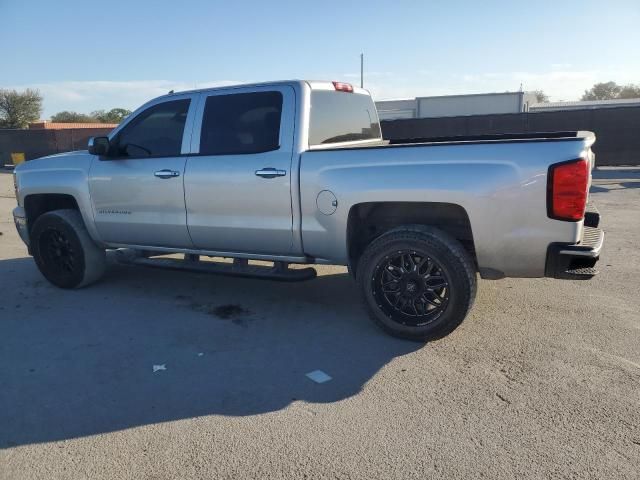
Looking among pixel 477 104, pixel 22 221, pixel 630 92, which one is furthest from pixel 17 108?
pixel 630 92

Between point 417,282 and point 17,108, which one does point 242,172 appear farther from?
point 17,108

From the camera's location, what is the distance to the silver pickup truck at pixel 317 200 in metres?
3.78

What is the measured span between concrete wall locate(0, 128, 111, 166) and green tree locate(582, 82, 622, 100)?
2907 inches

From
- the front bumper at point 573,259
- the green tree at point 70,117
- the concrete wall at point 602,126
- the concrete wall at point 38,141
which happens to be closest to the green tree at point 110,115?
the green tree at point 70,117

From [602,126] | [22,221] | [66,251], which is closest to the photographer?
[66,251]

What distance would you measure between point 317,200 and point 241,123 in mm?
1123

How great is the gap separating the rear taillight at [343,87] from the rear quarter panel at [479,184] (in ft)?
3.96

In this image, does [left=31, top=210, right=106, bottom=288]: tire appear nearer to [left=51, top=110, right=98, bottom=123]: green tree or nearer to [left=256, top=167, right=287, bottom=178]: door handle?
[left=256, top=167, right=287, bottom=178]: door handle

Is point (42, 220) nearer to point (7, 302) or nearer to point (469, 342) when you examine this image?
point (7, 302)

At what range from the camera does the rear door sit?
4.63 metres

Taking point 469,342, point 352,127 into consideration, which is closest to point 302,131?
point 352,127

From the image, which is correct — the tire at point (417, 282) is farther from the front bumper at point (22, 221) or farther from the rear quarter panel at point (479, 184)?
the front bumper at point (22, 221)

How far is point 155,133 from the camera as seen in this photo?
211 inches

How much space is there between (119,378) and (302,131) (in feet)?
8.07
